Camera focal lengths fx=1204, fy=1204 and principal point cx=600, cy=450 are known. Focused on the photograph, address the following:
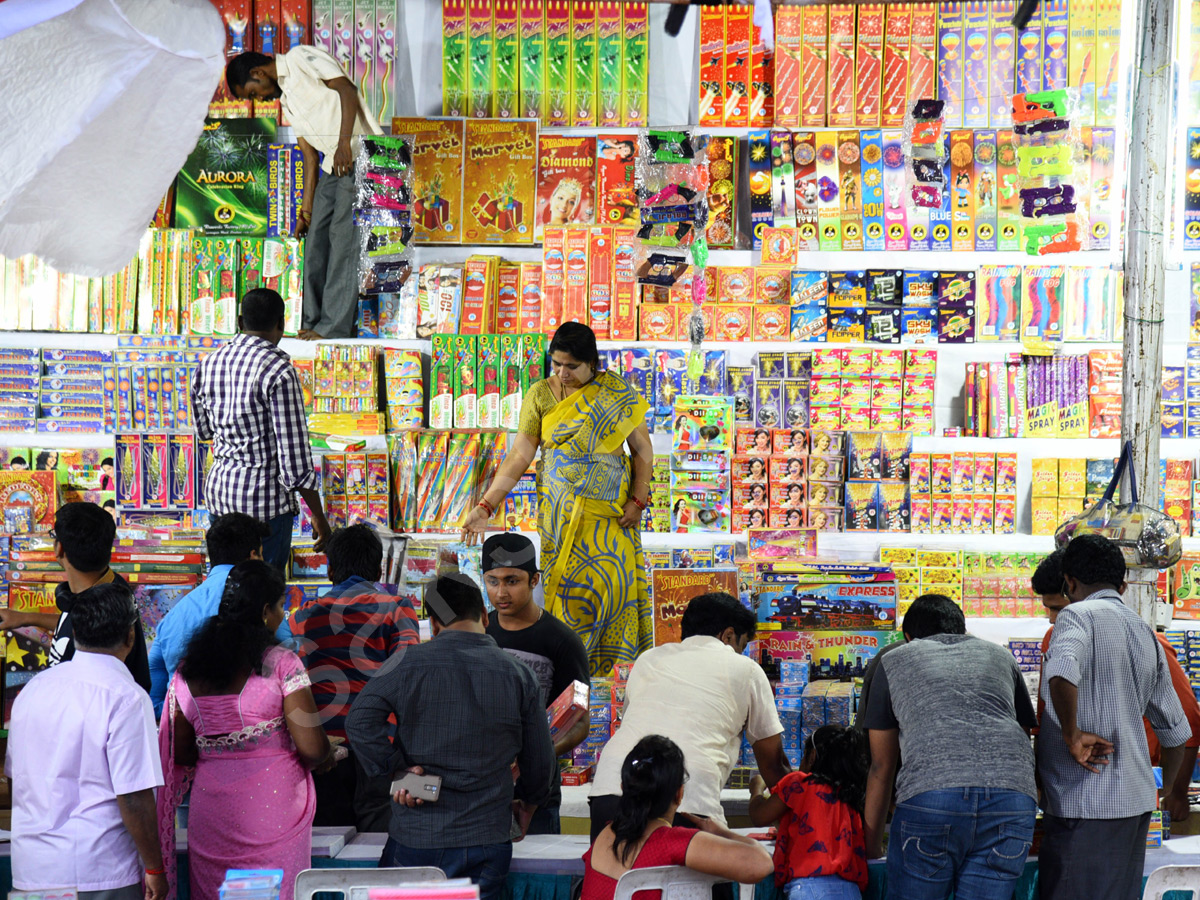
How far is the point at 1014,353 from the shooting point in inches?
213

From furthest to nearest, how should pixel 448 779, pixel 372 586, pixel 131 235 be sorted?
pixel 372 586, pixel 448 779, pixel 131 235

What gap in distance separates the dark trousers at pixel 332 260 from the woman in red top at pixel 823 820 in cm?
305

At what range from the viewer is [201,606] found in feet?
10.8

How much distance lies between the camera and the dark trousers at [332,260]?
5.23 meters

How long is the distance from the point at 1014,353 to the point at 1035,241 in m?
0.50

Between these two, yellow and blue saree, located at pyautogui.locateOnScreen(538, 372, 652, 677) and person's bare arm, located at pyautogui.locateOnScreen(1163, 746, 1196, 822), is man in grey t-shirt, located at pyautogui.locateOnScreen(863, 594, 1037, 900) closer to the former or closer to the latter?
person's bare arm, located at pyautogui.locateOnScreen(1163, 746, 1196, 822)

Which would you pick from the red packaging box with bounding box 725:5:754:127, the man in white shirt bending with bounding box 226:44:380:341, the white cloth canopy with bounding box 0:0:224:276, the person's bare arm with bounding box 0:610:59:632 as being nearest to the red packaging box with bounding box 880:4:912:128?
the red packaging box with bounding box 725:5:754:127

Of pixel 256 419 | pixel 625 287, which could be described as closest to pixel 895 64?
pixel 625 287

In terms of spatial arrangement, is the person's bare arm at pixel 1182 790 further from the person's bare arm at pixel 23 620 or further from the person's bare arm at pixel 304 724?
the person's bare arm at pixel 23 620

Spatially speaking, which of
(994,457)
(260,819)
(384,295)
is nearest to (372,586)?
(260,819)

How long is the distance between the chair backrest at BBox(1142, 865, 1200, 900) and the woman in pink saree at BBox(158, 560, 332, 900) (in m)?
1.89

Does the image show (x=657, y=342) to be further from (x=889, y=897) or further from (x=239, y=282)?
(x=889, y=897)

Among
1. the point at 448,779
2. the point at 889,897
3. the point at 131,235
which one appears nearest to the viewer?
the point at 131,235

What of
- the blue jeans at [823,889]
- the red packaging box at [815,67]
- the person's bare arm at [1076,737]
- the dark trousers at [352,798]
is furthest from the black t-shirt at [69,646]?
the red packaging box at [815,67]
